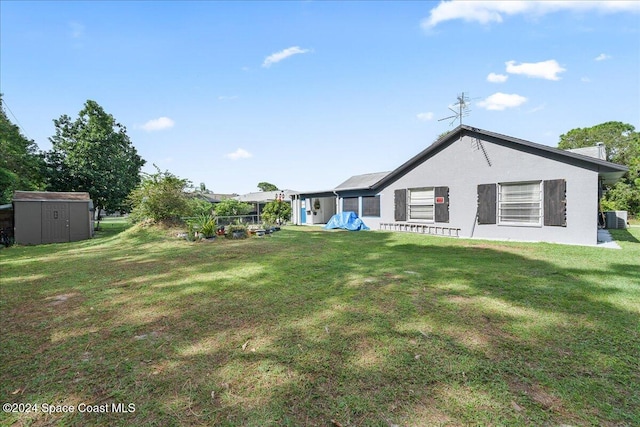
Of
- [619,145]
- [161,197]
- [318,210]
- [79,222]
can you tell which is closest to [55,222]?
[79,222]

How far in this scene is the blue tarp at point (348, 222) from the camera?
50.5 ft

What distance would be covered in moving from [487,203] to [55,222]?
19.1 meters

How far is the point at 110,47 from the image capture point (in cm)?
1101

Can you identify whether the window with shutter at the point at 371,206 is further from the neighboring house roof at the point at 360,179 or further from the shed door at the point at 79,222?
the shed door at the point at 79,222

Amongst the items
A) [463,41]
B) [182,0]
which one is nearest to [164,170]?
[182,0]

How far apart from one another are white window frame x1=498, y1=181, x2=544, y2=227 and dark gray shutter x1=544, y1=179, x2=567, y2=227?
182mm

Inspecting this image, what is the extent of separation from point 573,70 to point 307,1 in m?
11.1

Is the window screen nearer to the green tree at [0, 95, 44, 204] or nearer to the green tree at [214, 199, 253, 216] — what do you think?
the green tree at [214, 199, 253, 216]

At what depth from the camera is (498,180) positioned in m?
10.5

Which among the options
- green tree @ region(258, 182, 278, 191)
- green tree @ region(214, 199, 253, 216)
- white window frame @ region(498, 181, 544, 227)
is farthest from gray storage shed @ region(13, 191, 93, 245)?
green tree @ region(258, 182, 278, 191)

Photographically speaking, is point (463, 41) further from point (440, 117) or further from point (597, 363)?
point (597, 363)

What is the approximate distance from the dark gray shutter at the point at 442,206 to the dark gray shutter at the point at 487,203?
1248mm

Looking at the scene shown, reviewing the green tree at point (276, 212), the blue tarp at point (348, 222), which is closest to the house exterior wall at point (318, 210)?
the green tree at point (276, 212)

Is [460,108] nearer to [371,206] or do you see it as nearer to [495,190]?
[495,190]
